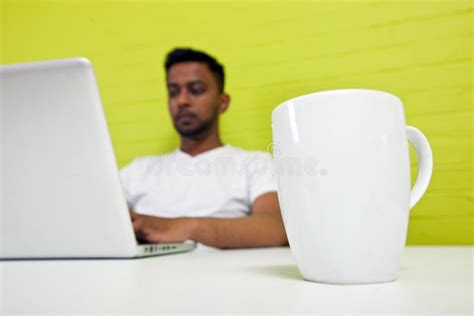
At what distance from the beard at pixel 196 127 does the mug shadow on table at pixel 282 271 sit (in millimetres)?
1081

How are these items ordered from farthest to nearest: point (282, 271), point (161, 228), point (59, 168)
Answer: point (161, 228) → point (59, 168) → point (282, 271)

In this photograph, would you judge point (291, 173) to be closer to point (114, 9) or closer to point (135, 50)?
point (135, 50)

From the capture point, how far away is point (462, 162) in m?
1.28

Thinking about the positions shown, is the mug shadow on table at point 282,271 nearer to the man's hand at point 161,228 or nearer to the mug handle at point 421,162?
the mug handle at point 421,162

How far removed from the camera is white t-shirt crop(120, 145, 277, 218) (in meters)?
1.37

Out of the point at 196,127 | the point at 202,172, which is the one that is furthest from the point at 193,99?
the point at 202,172

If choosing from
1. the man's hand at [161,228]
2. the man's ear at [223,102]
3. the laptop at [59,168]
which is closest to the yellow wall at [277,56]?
the man's ear at [223,102]

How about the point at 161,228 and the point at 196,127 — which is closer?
the point at 161,228

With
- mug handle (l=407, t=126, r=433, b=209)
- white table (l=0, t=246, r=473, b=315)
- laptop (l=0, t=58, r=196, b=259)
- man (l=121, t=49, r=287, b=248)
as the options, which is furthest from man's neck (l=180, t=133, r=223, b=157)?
mug handle (l=407, t=126, r=433, b=209)

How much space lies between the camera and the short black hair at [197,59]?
1.55 meters

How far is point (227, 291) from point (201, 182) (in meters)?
1.10

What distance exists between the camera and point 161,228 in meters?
1.00

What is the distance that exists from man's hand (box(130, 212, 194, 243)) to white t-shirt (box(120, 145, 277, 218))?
0.30 metres

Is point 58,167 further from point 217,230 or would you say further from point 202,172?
point 202,172
